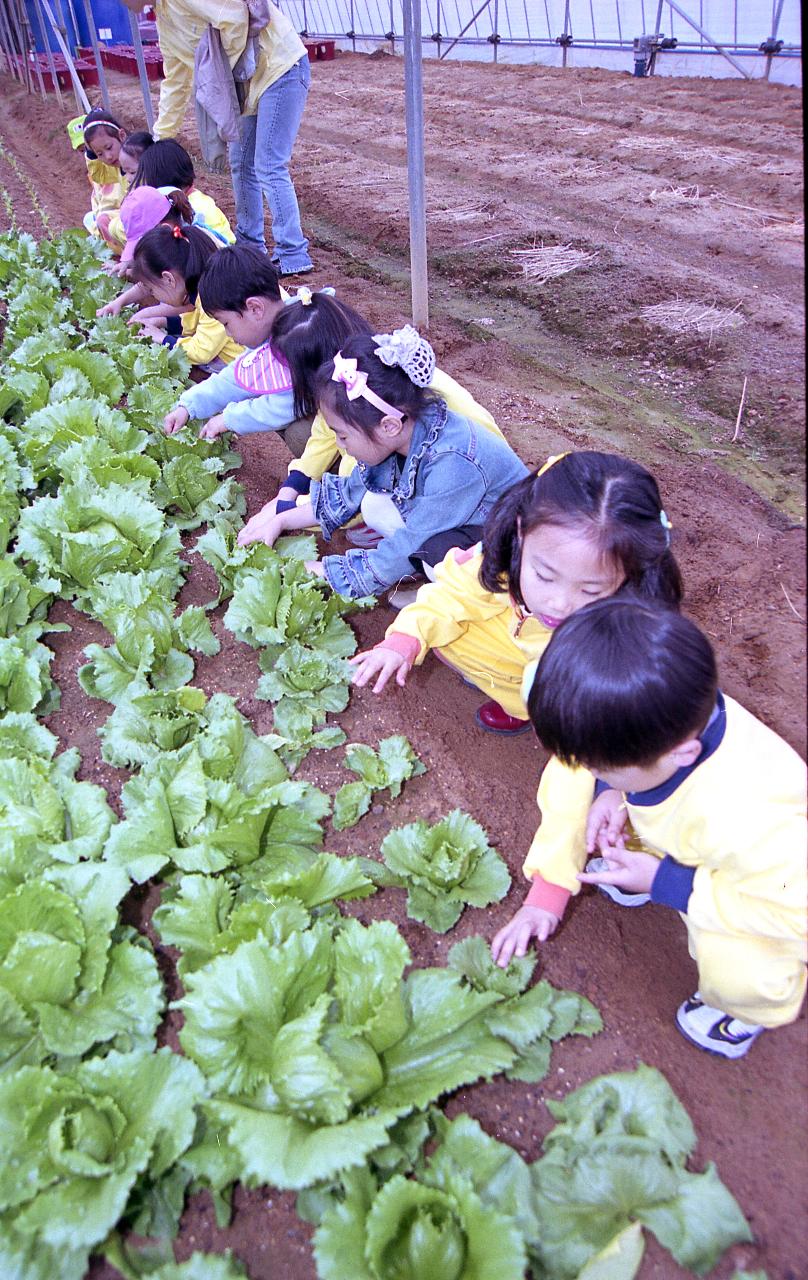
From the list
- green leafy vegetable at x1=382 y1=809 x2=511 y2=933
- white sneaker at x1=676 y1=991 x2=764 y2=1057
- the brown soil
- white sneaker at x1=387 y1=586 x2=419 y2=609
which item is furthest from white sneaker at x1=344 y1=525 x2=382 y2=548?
white sneaker at x1=676 y1=991 x2=764 y2=1057

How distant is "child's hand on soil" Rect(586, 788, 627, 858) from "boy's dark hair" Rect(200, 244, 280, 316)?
2.69 meters

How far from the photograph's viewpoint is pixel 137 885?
2.34 m

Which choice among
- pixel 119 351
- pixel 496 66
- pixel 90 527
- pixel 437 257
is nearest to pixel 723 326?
pixel 437 257

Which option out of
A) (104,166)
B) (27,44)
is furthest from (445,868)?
(27,44)

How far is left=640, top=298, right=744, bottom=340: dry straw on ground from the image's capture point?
204 inches

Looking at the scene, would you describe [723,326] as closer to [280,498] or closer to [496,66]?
[280,498]

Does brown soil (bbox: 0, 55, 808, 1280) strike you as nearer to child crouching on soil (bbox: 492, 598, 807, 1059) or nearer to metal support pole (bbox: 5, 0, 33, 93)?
child crouching on soil (bbox: 492, 598, 807, 1059)

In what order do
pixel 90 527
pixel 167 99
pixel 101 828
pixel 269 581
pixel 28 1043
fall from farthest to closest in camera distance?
pixel 167 99
pixel 90 527
pixel 269 581
pixel 101 828
pixel 28 1043

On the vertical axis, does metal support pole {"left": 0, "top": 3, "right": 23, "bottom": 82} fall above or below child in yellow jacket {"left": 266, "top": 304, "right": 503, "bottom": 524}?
above

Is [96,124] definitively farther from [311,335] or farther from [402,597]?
[402,597]

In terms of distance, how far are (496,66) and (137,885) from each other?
56.8 ft

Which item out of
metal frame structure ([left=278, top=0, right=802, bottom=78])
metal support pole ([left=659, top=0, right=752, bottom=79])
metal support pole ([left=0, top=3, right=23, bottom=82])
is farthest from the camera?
metal support pole ([left=0, top=3, right=23, bottom=82])

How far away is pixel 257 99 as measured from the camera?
596 centimetres

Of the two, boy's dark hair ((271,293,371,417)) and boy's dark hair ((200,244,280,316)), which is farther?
boy's dark hair ((200,244,280,316))
